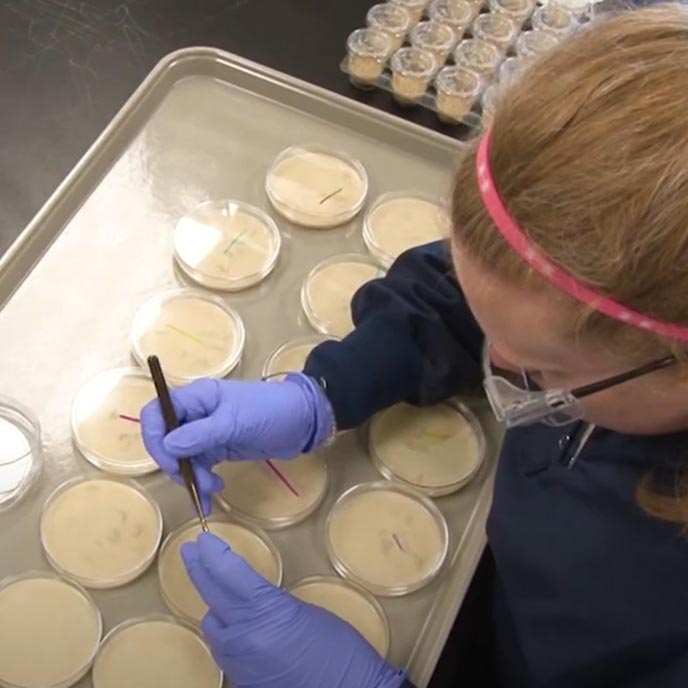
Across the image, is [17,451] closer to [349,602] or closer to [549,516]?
[349,602]

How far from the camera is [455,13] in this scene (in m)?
1.76

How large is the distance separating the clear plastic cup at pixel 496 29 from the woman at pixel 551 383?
2.00 feet

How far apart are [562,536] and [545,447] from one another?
10 cm

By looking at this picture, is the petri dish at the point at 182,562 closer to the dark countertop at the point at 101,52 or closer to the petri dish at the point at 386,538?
the petri dish at the point at 386,538

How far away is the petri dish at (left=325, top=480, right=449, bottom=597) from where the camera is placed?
1.22 metres

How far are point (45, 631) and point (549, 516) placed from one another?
60 cm

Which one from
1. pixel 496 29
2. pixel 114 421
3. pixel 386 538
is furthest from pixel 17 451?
pixel 496 29

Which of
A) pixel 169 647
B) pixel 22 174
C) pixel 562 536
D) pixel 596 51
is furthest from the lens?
pixel 22 174

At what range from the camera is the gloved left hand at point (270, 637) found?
107 centimetres

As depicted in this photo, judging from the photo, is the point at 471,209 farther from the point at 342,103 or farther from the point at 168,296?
the point at 342,103

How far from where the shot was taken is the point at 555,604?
1.05 metres

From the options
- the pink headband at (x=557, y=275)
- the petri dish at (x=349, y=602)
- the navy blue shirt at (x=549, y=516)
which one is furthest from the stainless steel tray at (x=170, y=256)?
the pink headband at (x=557, y=275)

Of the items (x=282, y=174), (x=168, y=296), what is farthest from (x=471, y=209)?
(x=282, y=174)

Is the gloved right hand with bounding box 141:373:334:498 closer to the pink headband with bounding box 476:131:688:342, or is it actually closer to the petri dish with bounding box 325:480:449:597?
the petri dish with bounding box 325:480:449:597
